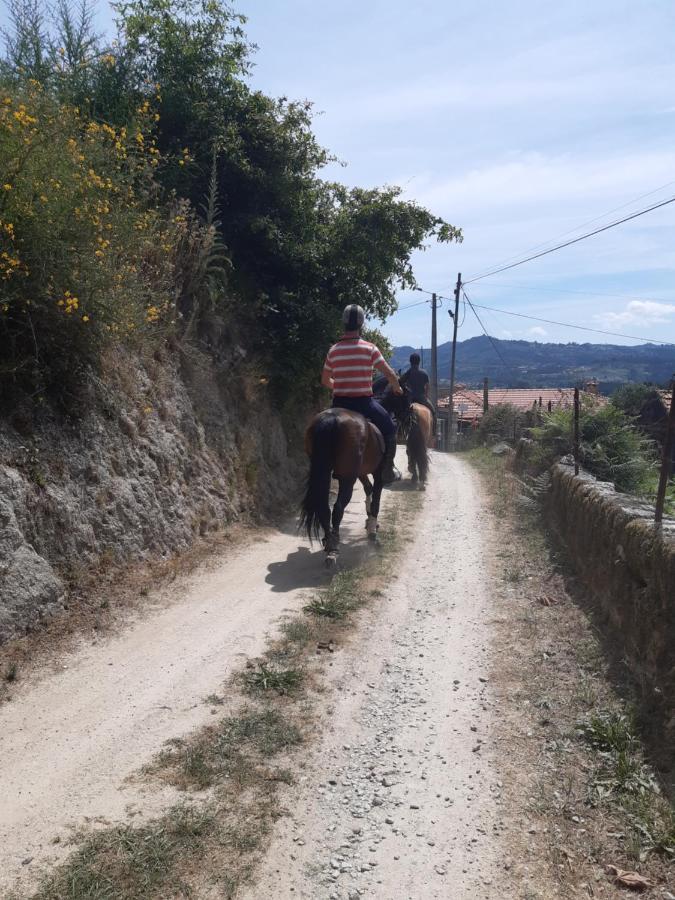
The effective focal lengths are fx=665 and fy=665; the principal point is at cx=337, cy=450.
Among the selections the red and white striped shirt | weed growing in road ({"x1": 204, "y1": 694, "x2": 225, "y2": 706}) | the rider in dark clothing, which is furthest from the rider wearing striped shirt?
the rider in dark clothing

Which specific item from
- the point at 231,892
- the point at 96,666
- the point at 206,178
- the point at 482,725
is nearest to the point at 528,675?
the point at 482,725

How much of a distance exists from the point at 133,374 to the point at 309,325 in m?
4.41

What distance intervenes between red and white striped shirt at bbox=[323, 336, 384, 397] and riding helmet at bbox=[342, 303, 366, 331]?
0.46ft

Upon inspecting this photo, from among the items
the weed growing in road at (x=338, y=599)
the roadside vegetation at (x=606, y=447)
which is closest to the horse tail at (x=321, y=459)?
the weed growing in road at (x=338, y=599)

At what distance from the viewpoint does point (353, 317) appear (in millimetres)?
8070

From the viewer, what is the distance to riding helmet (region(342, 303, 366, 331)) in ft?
26.4

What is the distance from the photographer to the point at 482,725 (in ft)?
14.0

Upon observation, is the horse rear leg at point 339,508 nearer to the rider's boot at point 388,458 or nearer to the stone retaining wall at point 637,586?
the rider's boot at point 388,458

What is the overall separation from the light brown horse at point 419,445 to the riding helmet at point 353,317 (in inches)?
196

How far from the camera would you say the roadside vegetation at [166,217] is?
18.4ft

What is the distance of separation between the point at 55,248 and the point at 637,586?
5.45 m

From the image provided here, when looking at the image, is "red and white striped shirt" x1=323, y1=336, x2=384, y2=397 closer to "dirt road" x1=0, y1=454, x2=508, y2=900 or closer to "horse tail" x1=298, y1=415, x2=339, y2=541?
"horse tail" x1=298, y1=415, x2=339, y2=541

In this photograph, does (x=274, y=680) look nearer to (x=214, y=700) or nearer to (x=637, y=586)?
(x=214, y=700)

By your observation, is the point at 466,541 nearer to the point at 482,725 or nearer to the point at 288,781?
the point at 482,725
